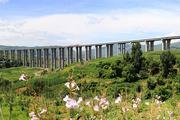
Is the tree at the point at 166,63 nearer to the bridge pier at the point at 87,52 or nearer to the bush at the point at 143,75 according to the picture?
the bush at the point at 143,75

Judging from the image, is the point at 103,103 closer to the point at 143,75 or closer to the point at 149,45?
the point at 143,75

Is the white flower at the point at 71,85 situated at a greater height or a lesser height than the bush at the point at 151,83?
greater

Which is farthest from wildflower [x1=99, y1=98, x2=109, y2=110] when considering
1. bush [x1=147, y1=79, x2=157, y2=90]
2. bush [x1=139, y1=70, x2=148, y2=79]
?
bush [x1=139, y1=70, x2=148, y2=79]

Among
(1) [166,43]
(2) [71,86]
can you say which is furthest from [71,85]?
(1) [166,43]

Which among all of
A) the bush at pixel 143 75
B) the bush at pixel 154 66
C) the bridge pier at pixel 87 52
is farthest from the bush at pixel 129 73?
the bridge pier at pixel 87 52

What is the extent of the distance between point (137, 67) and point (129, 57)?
5444 millimetres

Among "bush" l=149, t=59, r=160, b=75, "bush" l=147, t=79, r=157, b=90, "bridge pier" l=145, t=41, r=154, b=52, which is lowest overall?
"bush" l=147, t=79, r=157, b=90

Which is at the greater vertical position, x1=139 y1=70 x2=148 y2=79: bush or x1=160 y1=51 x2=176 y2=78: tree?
x1=160 y1=51 x2=176 y2=78: tree

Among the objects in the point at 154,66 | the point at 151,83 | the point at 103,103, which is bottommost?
the point at 151,83

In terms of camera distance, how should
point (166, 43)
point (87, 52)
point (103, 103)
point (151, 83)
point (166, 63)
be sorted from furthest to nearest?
point (87, 52) → point (166, 43) → point (166, 63) → point (151, 83) → point (103, 103)

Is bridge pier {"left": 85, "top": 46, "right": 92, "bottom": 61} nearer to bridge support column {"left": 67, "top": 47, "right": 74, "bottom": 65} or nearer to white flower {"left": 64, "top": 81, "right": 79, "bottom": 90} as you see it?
bridge support column {"left": 67, "top": 47, "right": 74, "bottom": 65}

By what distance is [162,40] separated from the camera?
463 ft

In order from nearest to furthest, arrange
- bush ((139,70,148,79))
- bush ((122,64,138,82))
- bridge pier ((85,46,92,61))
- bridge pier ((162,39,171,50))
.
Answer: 1. bush ((122,64,138,82))
2. bush ((139,70,148,79))
3. bridge pier ((162,39,171,50))
4. bridge pier ((85,46,92,61))

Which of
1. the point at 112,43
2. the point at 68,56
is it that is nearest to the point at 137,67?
the point at 112,43
